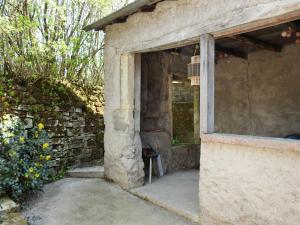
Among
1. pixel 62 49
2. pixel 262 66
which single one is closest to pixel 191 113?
pixel 262 66

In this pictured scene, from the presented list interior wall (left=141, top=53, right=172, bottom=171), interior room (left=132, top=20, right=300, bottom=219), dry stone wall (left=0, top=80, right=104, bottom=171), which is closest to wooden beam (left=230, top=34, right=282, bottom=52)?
interior room (left=132, top=20, right=300, bottom=219)

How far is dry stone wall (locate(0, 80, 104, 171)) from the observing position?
14.9 ft

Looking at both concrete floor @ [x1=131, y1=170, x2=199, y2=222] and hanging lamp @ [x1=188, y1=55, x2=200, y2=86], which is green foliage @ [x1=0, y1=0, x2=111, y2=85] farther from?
concrete floor @ [x1=131, y1=170, x2=199, y2=222]

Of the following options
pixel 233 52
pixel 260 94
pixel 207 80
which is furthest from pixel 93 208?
pixel 233 52

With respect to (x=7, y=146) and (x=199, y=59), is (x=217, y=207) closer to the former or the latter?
(x=199, y=59)

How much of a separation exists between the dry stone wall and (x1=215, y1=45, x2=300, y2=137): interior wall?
292cm

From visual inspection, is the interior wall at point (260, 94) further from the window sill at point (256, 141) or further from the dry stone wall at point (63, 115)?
the dry stone wall at point (63, 115)

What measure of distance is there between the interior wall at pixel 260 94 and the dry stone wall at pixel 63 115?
9.59 ft

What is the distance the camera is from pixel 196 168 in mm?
5957

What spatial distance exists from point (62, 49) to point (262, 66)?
4063mm

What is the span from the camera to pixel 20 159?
11.8 ft

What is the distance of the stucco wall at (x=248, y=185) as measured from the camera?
2.42 metres

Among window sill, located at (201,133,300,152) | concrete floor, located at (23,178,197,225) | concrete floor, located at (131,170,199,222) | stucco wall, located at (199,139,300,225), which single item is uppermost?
window sill, located at (201,133,300,152)

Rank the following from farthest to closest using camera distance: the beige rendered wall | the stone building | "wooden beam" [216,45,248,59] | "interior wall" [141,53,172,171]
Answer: "interior wall" [141,53,172,171]
"wooden beam" [216,45,248,59]
the beige rendered wall
the stone building
